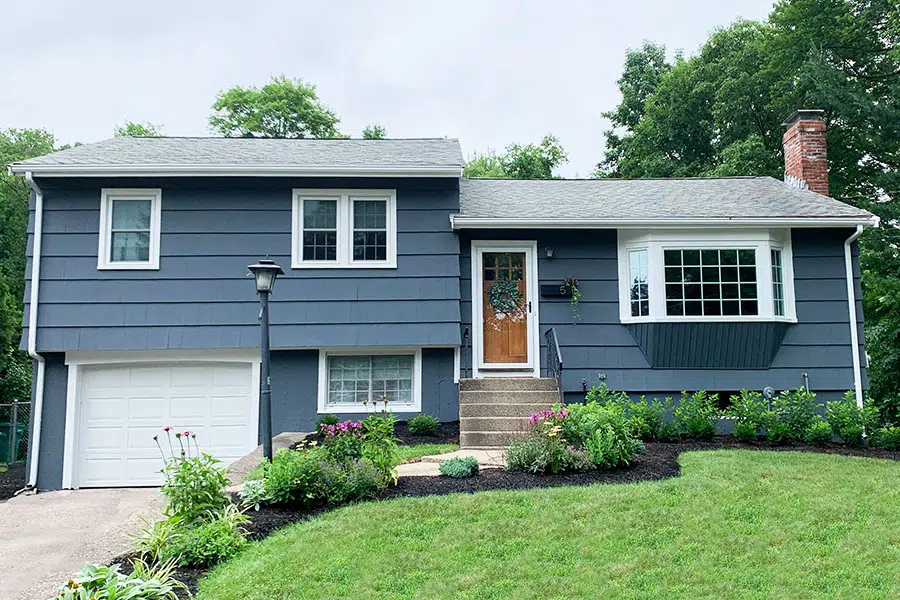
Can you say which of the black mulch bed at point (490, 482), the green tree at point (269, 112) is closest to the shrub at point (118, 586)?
the black mulch bed at point (490, 482)

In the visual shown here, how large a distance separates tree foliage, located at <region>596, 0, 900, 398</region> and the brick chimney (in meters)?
4.38

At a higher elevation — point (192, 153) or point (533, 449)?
point (192, 153)

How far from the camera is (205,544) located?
15.2 ft

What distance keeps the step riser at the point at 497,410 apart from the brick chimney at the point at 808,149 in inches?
264

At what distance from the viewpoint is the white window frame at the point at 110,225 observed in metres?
9.97

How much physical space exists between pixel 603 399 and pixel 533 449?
310 cm

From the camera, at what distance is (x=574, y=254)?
10.5 meters

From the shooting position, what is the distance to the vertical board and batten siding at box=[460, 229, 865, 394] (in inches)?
397

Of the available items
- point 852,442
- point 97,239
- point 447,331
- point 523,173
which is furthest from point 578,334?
point 523,173

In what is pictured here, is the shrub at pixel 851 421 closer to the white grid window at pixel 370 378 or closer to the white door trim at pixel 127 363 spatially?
the white grid window at pixel 370 378

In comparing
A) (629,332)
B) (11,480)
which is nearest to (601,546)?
(629,332)

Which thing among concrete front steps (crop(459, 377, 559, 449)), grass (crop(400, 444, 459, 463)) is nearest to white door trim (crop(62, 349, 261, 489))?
grass (crop(400, 444, 459, 463))

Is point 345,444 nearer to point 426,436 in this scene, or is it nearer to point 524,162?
point 426,436

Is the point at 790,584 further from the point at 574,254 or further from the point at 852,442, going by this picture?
the point at 574,254
